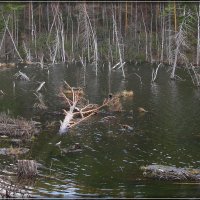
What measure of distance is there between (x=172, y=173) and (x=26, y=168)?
6.53 meters

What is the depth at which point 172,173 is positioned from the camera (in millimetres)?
21141

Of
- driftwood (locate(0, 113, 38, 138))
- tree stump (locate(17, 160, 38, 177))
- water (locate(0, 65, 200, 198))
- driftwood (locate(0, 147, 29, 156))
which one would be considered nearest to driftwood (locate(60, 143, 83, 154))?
water (locate(0, 65, 200, 198))

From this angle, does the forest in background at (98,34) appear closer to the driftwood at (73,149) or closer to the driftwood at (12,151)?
the driftwood at (73,149)

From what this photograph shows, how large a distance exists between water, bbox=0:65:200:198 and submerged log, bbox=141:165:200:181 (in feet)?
1.91

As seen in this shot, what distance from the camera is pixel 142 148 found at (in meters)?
26.5

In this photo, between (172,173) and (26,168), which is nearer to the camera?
(26,168)

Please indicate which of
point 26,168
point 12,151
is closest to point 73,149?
point 12,151

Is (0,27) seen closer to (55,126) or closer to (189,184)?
(55,126)

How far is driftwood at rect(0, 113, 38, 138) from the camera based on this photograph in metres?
27.8

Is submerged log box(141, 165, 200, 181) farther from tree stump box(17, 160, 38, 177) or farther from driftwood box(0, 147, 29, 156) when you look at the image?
driftwood box(0, 147, 29, 156)

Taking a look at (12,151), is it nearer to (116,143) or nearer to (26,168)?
(26,168)

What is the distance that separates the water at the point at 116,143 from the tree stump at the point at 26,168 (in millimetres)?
512

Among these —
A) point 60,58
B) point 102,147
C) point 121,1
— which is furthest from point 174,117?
A: point 121,1

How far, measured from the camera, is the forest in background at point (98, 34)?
72688 mm
